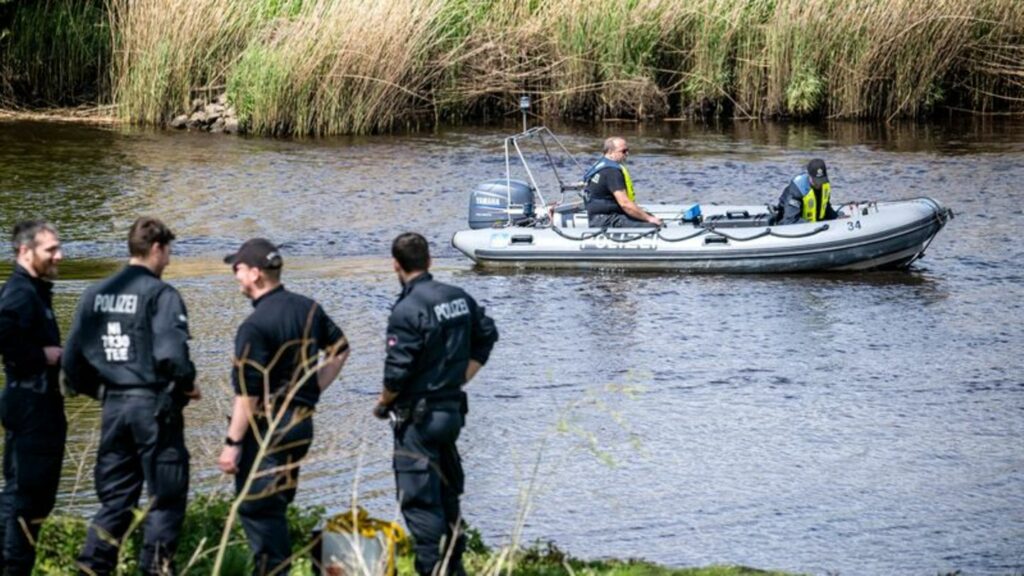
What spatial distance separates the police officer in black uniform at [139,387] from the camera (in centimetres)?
613

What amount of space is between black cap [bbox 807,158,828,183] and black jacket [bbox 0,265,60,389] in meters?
8.99

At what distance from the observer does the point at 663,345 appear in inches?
492

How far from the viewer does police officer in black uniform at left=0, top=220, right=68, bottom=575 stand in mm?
6301

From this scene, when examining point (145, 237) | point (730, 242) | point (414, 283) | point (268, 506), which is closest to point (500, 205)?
point (730, 242)

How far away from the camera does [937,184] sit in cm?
1939

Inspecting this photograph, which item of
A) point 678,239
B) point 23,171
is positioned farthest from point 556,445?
point 23,171

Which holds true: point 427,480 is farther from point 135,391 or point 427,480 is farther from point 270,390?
point 135,391

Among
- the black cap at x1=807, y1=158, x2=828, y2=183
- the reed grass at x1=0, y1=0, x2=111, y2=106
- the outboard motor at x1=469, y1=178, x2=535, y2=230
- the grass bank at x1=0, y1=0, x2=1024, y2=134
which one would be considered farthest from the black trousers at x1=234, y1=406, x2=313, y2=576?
the reed grass at x1=0, y1=0, x2=111, y2=106

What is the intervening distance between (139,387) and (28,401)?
1.61ft

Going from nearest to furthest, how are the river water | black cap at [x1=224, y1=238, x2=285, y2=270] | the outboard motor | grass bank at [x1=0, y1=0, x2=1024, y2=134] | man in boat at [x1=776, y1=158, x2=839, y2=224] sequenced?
black cap at [x1=224, y1=238, x2=285, y2=270]
the river water
man in boat at [x1=776, y1=158, x2=839, y2=224]
the outboard motor
grass bank at [x1=0, y1=0, x2=1024, y2=134]

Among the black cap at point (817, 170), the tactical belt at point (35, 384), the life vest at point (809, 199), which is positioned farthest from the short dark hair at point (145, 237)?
the life vest at point (809, 199)

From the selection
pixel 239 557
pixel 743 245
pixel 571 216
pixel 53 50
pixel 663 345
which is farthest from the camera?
pixel 53 50

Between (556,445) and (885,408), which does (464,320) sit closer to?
(556,445)

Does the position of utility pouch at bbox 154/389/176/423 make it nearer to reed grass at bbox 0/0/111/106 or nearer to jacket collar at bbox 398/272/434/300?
jacket collar at bbox 398/272/434/300
